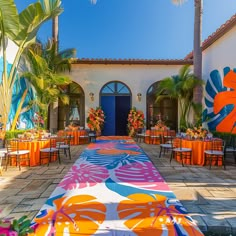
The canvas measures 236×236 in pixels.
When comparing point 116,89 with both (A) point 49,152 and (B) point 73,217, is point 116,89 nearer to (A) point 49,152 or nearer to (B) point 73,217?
(A) point 49,152

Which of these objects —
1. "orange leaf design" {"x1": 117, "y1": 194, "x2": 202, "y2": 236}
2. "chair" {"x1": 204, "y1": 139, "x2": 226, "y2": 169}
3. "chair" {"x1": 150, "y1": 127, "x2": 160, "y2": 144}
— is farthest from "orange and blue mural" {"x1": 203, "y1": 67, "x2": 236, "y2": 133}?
"orange leaf design" {"x1": 117, "y1": 194, "x2": 202, "y2": 236}

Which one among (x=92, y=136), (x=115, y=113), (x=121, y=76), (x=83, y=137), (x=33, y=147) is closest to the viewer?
(x=33, y=147)

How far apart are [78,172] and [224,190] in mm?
3613

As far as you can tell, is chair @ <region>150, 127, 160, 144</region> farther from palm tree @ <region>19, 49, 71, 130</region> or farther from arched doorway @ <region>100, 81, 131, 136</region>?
palm tree @ <region>19, 49, 71, 130</region>

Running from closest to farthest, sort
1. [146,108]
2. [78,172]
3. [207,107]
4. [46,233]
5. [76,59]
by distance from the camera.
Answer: [46,233]
[78,172]
[207,107]
[76,59]
[146,108]

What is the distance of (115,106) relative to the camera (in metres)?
14.1

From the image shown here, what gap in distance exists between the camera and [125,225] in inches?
120

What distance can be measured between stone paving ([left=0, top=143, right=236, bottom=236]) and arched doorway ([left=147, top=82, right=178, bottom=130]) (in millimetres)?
7225

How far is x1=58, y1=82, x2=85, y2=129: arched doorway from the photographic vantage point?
13.8m

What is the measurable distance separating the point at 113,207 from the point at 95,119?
947cm

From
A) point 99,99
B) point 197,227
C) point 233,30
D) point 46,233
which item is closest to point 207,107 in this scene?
point 233,30

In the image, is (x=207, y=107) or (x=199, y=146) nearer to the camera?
(x=199, y=146)

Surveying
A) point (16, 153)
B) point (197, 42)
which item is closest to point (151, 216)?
point (16, 153)

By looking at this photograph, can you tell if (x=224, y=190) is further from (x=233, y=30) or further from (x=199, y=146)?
(x=233, y=30)
